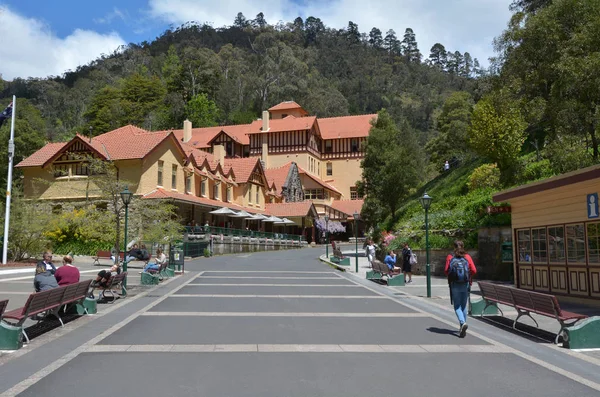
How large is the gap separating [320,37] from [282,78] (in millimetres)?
80022

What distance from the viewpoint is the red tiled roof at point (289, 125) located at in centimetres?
7550

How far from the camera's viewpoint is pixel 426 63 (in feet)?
585

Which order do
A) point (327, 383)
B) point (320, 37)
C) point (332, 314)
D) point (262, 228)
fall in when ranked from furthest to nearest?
point (320, 37), point (262, 228), point (332, 314), point (327, 383)

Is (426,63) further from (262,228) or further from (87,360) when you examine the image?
(87,360)

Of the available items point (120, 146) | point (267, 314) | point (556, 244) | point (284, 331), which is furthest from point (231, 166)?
point (284, 331)

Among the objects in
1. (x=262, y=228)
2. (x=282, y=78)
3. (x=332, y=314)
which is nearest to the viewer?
(x=332, y=314)

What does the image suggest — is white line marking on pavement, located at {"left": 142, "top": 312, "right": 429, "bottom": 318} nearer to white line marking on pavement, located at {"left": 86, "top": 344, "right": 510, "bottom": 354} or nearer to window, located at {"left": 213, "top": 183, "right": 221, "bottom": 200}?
white line marking on pavement, located at {"left": 86, "top": 344, "right": 510, "bottom": 354}

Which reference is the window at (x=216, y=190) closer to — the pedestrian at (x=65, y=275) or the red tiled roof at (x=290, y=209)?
the red tiled roof at (x=290, y=209)

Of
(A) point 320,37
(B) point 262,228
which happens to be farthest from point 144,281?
(A) point 320,37

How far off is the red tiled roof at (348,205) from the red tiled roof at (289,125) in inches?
457

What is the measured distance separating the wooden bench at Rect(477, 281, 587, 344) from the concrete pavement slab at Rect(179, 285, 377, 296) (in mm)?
5477

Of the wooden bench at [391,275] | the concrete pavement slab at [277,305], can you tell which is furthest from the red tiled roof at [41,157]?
the concrete pavement slab at [277,305]

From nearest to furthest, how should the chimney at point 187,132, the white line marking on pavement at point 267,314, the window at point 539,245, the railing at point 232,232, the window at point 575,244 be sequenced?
the white line marking on pavement at point 267,314 → the window at point 575,244 → the window at point 539,245 → the railing at point 232,232 → the chimney at point 187,132

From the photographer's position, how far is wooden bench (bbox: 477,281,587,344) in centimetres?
925
